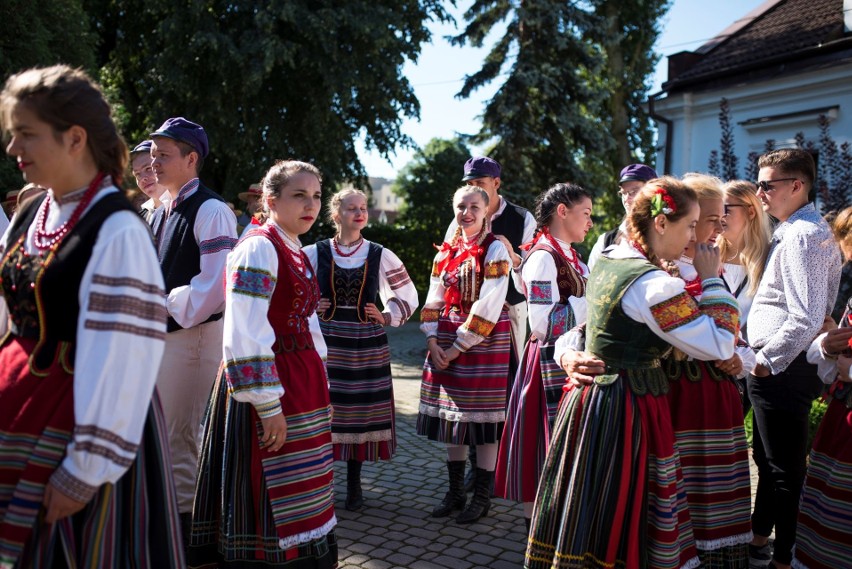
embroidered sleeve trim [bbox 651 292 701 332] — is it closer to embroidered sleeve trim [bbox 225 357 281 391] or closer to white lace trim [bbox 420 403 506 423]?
embroidered sleeve trim [bbox 225 357 281 391]

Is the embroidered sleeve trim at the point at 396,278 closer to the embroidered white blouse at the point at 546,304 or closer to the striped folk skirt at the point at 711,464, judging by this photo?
the embroidered white blouse at the point at 546,304

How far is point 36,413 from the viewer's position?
6.72ft

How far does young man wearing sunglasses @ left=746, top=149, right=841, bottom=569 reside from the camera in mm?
3543

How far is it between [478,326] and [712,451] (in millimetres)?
1765

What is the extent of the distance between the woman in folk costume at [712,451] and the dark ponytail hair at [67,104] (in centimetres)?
218

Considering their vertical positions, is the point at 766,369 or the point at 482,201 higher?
the point at 482,201

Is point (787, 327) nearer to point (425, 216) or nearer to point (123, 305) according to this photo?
point (123, 305)

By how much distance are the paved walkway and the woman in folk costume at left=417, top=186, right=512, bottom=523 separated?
17 centimetres

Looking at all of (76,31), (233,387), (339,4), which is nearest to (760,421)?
(233,387)

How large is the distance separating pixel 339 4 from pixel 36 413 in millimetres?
14856

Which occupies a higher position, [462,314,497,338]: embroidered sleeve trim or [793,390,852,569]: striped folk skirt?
[462,314,497,338]: embroidered sleeve trim

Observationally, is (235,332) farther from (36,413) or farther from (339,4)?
(339,4)

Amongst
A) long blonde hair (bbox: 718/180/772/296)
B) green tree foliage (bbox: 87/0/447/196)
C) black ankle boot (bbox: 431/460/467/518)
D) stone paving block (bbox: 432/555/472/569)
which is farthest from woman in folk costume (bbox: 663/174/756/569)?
green tree foliage (bbox: 87/0/447/196)

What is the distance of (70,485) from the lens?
6.38 ft
